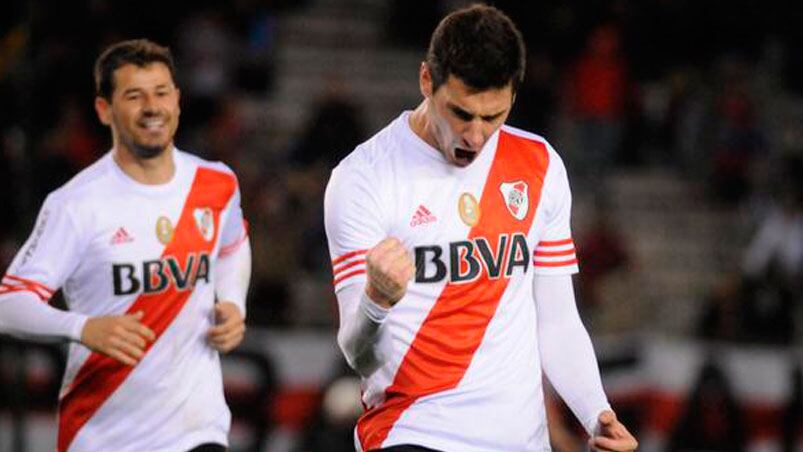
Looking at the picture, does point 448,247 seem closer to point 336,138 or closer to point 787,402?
point 787,402

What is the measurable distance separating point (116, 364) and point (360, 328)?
171 centimetres

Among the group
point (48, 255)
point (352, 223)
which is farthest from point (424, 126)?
point (48, 255)

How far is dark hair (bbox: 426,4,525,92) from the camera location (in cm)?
502

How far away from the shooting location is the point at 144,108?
6398 mm

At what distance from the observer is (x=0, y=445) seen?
10391 millimetres

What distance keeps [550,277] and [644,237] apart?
932 centimetres

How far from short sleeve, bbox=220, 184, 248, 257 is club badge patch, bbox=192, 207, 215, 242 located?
0.07 m

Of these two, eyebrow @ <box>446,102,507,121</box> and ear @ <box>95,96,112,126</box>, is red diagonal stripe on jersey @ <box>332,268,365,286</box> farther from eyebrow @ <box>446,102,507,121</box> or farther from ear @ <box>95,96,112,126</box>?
ear @ <box>95,96,112,126</box>

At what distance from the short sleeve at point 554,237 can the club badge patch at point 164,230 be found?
1.66m

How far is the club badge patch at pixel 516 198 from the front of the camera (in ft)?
17.7

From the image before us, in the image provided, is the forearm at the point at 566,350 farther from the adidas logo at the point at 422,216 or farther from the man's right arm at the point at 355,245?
the man's right arm at the point at 355,245

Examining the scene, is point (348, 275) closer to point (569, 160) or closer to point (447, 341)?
point (447, 341)

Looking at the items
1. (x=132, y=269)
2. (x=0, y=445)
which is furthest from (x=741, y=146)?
(x=132, y=269)

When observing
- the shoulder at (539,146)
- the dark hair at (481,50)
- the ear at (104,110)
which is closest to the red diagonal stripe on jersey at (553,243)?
the shoulder at (539,146)
